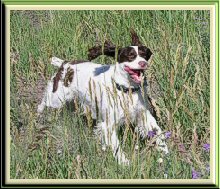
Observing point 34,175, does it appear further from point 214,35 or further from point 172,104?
point 214,35

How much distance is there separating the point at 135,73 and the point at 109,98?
672 millimetres

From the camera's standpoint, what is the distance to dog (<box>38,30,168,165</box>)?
7.12 metres

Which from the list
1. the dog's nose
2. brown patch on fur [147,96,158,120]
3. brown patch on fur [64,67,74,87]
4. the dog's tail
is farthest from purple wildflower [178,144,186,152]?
the dog's tail

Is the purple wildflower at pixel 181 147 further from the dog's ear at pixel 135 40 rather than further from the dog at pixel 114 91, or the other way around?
the dog's ear at pixel 135 40

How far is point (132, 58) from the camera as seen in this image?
24.1 feet

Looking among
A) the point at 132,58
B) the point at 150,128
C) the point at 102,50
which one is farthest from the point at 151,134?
the point at 102,50

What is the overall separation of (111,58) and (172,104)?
89 centimetres

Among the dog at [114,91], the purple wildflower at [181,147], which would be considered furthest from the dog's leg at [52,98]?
the purple wildflower at [181,147]

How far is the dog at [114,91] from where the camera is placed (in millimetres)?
7125

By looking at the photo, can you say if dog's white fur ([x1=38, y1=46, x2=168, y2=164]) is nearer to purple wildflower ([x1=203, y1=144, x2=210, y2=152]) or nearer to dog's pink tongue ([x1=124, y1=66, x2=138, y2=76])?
dog's pink tongue ([x1=124, y1=66, x2=138, y2=76])

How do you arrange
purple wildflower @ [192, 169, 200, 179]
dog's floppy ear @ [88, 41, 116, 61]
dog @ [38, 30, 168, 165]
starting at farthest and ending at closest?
dog's floppy ear @ [88, 41, 116, 61]
dog @ [38, 30, 168, 165]
purple wildflower @ [192, 169, 200, 179]

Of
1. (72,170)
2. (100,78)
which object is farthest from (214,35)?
(72,170)

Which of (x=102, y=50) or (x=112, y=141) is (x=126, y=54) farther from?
(x=112, y=141)

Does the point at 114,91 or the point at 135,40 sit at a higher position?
the point at 135,40
